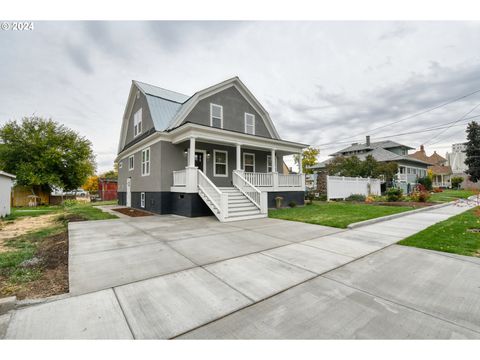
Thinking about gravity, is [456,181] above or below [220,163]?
below

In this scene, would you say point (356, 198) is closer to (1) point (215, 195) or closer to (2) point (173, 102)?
(1) point (215, 195)

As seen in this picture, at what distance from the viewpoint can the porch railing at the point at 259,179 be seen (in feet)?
38.0

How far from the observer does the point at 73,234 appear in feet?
20.9

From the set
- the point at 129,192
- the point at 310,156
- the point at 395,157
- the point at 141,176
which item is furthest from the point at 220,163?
the point at 395,157

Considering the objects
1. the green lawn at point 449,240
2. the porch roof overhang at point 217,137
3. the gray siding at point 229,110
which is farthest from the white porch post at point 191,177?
the green lawn at point 449,240

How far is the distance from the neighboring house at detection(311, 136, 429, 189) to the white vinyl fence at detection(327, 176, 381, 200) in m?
8.53

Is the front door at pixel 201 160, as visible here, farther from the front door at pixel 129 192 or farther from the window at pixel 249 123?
the front door at pixel 129 192

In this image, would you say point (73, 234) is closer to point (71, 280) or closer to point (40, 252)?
point (40, 252)

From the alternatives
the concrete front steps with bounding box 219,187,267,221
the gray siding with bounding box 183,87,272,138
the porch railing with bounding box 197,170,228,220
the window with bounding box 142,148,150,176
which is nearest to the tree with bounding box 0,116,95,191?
the window with bounding box 142,148,150,176

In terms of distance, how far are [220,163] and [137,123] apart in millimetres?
6843

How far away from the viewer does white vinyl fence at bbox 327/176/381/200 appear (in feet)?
54.6

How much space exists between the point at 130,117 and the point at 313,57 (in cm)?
1379

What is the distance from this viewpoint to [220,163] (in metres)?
13.0
